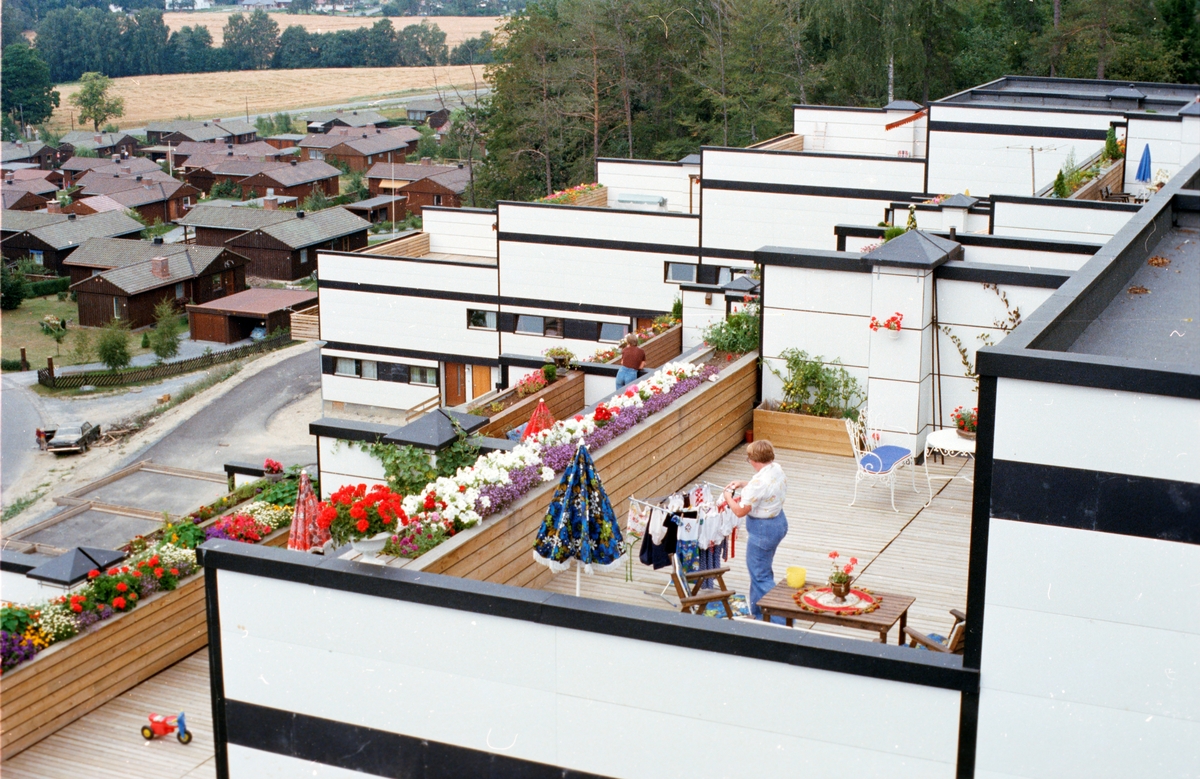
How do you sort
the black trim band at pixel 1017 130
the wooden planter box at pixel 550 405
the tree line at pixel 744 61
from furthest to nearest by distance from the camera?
the tree line at pixel 744 61 → the black trim band at pixel 1017 130 → the wooden planter box at pixel 550 405

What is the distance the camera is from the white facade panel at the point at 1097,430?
6.11 m

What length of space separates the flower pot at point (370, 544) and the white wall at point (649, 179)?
28.5 meters

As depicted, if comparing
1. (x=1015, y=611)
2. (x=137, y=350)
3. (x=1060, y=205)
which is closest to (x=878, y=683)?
Answer: (x=1015, y=611)

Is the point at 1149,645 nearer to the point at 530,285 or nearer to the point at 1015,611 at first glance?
the point at 1015,611

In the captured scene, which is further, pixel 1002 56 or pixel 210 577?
pixel 1002 56

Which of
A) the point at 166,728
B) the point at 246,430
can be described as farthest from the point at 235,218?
the point at 166,728

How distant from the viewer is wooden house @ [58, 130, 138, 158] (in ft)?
401

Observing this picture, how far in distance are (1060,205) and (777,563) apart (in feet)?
35.1

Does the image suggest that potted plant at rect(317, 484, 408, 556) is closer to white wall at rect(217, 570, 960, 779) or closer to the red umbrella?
the red umbrella

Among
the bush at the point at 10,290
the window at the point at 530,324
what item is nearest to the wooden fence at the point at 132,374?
the bush at the point at 10,290

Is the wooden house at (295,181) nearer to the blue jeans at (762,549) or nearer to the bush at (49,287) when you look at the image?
the bush at (49,287)

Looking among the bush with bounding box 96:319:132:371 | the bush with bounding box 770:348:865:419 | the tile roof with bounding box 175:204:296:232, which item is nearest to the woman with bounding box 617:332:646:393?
the bush with bounding box 770:348:865:419

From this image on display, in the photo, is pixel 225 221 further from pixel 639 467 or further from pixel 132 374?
pixel 639 467

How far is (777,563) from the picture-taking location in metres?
11.0
